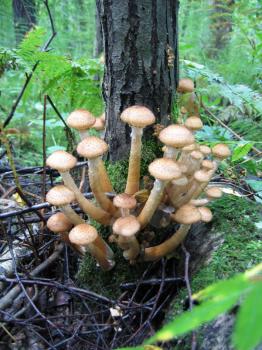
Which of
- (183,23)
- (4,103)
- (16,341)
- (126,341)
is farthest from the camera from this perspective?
(183,23)

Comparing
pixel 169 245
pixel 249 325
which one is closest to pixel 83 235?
pixel 169 245

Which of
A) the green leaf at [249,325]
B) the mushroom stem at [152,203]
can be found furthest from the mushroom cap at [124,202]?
the green leaf at [249,325]

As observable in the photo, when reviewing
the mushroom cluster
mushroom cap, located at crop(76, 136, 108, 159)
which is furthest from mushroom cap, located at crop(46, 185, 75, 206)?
mushroom cap, located at crop(76, 136, 108, 159)

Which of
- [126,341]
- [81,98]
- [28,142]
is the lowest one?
[28,142]

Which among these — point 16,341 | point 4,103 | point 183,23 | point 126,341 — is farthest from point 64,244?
point 183,23

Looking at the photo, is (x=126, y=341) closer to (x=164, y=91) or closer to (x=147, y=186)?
(x=147, y=186)

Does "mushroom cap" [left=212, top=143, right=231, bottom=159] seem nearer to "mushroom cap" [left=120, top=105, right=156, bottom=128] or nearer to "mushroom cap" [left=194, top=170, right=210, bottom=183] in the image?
"mushroom cap" [left=194, top=170, right=210, bottom=183]

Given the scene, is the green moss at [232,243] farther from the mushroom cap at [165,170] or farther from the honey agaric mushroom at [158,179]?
the mushroom cap at [165,170]

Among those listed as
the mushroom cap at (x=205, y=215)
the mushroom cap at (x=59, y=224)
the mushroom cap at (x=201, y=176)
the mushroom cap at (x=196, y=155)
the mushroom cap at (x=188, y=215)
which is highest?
the mushroom cap at (x=196, y=155)

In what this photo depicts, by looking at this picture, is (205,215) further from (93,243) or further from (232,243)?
(93,243)
